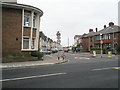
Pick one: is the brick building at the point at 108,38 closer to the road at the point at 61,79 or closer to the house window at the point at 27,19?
the house window at the point at 27,19

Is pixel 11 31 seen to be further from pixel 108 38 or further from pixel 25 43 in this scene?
pixel 108 38

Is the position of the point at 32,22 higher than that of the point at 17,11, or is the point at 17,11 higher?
the point at 17,11

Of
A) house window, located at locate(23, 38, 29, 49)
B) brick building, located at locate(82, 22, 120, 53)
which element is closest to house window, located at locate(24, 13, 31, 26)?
house window, located at locate(23, 38, 29, 49)

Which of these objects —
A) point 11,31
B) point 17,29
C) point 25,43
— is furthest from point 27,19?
point 25,43

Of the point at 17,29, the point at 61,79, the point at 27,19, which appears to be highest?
the point at 27,19

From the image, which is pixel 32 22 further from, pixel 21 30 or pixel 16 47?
pixel 16 47

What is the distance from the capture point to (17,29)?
16.8 metres

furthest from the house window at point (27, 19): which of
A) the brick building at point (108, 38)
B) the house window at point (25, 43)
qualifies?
the brick building at point (108, 38)

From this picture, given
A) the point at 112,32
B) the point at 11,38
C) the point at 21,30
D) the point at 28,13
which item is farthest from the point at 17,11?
the point at 112,32

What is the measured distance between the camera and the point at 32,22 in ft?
57.8

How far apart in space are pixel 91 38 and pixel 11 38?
4046cm

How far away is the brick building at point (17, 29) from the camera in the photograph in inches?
A: 637

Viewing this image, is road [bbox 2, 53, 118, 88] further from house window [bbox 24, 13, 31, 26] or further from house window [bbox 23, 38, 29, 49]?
house window [bbox 24, 13, 31, 26]

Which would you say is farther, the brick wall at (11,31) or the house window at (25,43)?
the house window at (25,43)
